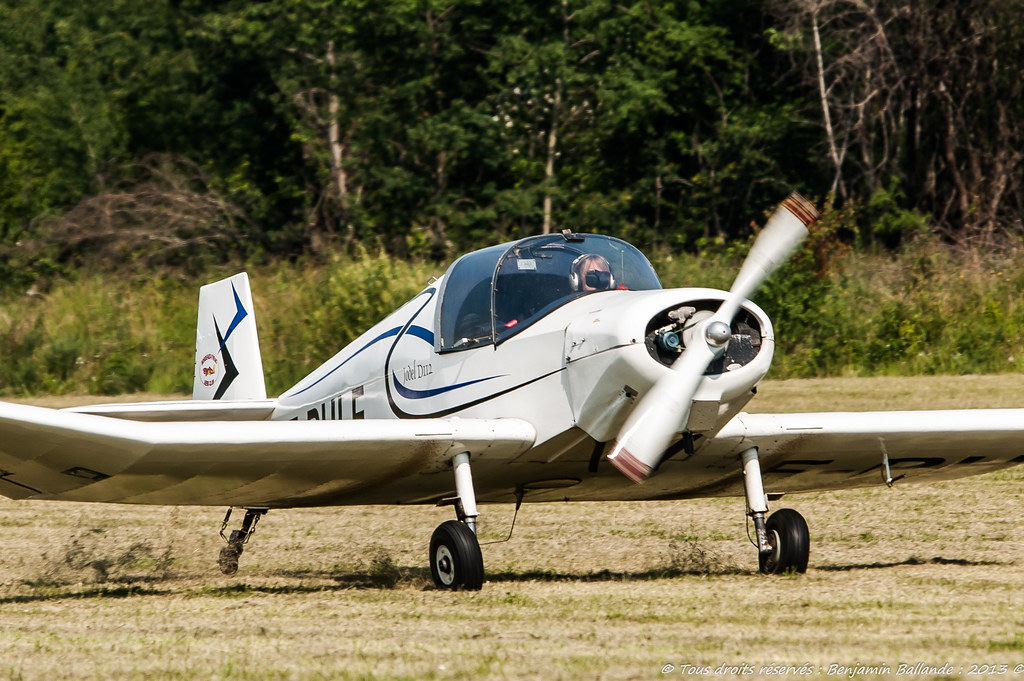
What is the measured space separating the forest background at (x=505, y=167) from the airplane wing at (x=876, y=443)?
13622mm

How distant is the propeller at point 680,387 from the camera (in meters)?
6.76

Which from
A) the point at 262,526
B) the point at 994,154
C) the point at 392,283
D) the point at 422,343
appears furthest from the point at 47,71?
the point at 422,343

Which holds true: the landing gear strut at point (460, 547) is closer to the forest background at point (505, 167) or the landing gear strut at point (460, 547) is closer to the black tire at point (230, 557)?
the black tire at point (230, 557)

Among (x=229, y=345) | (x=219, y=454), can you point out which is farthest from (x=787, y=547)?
(x=229, y=345)

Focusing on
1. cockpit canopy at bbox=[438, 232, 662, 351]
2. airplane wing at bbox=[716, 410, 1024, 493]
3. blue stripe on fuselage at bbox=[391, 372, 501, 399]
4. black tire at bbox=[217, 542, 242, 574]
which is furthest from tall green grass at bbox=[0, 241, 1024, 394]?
cockpit canopy at bbox=[438, 232, 662, 351]

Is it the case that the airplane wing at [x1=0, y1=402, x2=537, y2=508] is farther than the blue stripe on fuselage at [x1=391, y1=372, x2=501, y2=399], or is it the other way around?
the blue stripe on fuselage at [x1=391, y1=372, x2=501, y2=399]

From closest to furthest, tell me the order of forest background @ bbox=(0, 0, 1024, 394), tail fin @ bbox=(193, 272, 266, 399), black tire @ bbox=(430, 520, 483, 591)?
1. black tire @ bbox=(430, 520, 483, 591)
2. tail fin @ bbox=(193, 272, 266, 399)
3. forest background @ bbox=(0, 0, 1024, 394)

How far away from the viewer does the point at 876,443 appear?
839cm

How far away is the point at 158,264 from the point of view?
1364 inches

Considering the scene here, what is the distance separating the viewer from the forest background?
23406 mm

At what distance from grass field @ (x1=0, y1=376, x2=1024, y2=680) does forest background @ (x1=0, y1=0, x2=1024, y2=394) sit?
442 inches

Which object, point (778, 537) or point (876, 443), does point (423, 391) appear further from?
point (876, 443)

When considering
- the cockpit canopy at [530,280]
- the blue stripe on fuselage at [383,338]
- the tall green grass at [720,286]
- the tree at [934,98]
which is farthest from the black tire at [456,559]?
the tree at [934,98]

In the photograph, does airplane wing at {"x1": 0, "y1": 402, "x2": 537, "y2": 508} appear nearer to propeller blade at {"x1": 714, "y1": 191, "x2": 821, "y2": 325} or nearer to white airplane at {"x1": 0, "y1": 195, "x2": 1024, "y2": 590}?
white airplane at {"x1": 0, "y1": 195, "x2": 1024, "y2": 590}
